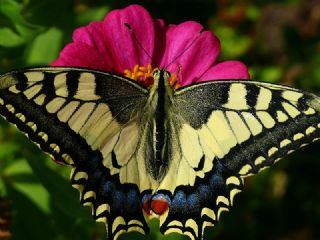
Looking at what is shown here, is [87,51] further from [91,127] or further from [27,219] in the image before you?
[27,219]

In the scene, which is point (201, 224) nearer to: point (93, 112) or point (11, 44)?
point (93, 112)

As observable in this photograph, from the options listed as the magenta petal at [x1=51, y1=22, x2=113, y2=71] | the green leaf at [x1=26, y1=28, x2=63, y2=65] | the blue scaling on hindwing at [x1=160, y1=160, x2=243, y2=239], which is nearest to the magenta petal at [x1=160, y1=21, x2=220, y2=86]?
the magenta petal at [x1=51, y1=22, x2=113, y2=71]

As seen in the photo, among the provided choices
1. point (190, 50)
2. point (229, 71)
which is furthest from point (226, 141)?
point (190, 50)

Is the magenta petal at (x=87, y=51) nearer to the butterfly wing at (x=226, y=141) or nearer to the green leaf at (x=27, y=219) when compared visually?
the butterfly wing at (x=226, y=141)

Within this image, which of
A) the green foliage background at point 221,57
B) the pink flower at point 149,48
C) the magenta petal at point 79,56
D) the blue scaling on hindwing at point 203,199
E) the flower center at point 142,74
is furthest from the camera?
the green foliage background at point 221,57

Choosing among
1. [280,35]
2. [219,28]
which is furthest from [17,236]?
[280,35]

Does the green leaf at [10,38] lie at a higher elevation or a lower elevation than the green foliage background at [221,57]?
higher

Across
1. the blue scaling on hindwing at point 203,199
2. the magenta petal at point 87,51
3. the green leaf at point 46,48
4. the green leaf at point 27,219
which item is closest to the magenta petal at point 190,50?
the magenta petal at point 87,51
